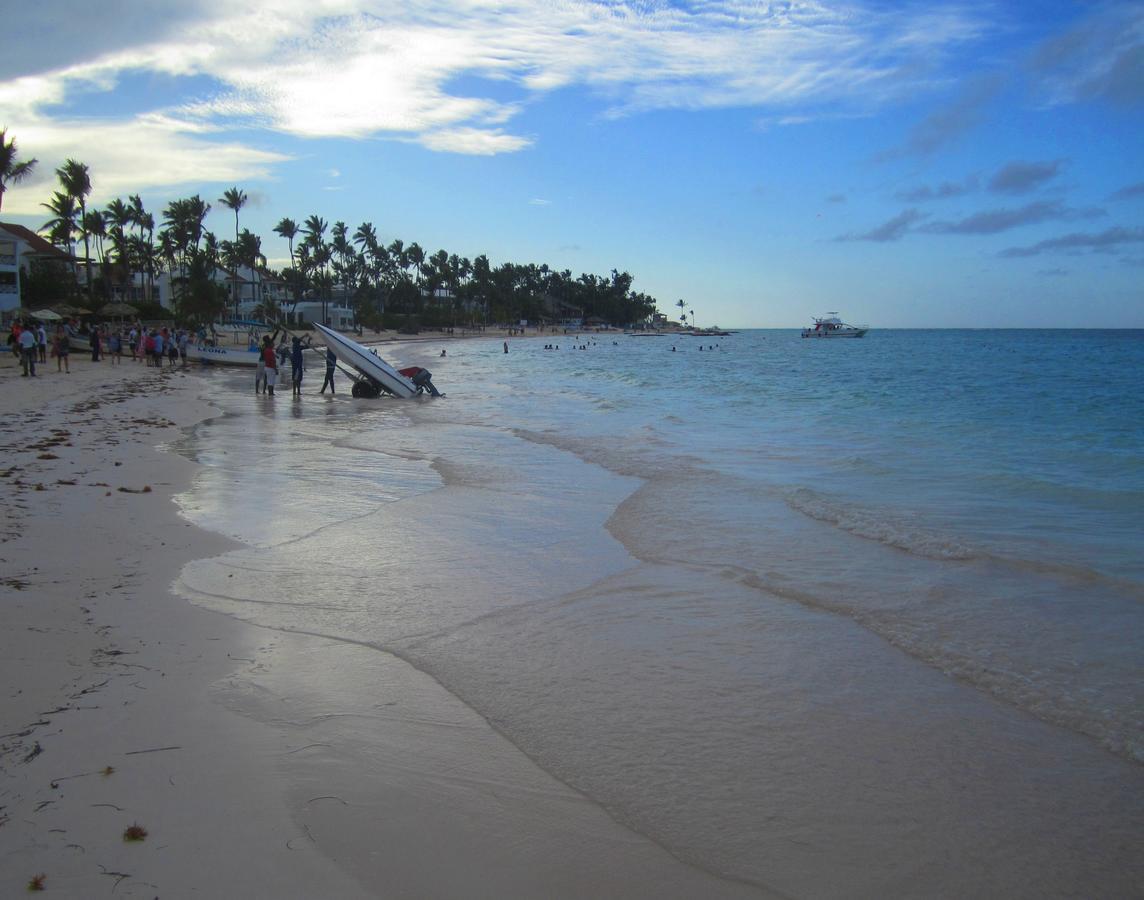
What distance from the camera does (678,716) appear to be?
4.31 metres

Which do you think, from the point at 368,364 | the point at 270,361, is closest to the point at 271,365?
the point at 270,361

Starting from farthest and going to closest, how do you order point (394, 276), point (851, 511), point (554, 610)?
1. point (394, 276)
2. point (851, 511)
3. point (554, 610)

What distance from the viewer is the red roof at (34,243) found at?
207 feet

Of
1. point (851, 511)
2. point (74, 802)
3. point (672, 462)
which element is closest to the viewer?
point (74, 802)

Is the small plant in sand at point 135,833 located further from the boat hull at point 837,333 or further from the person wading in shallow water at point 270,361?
the boat hull at point 837,333

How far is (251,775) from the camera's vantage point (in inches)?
135

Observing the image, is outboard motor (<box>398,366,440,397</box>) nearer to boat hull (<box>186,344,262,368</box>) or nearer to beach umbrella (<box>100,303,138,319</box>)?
boat hull (<box>186,344,262,368</box>)

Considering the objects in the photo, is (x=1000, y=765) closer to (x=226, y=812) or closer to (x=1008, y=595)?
(x=1008, y=595)

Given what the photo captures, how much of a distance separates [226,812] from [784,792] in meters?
2.31

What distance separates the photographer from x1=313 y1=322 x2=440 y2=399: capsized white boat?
77.9ft

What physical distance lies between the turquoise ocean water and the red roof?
62.2 m

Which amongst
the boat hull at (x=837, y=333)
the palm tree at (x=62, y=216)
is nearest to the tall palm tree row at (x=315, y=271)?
the palm tree at (x=62, y=216)

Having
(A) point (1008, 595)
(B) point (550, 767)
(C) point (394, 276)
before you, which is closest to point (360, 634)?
(B) point (550, 767)

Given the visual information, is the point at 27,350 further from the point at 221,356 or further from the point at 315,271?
the point at 315,271
